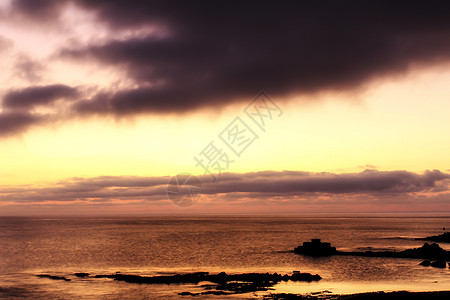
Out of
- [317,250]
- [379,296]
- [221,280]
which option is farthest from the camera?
[317,250]

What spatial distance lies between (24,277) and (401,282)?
57.2 m

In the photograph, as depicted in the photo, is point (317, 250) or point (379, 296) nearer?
point (379, 296)

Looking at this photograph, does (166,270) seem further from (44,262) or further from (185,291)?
(44,262)

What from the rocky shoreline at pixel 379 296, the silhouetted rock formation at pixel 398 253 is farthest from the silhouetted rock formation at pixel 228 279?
the silhouetted rock formation at pixel 398 253

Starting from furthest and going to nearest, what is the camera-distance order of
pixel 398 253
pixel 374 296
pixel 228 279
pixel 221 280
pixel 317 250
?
pixel 317 250 < pixel 398 253 < pixel 228 279 < pixel 221 280 < pixel 374 296

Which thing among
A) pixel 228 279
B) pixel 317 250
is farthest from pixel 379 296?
pixel 317 250

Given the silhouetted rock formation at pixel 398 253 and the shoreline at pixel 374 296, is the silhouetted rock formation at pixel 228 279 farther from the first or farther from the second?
the silhouetted rock formation at pixel 398 253

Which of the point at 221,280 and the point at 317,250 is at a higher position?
the point at 221,280

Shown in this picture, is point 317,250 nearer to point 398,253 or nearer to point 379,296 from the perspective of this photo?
point 398,253

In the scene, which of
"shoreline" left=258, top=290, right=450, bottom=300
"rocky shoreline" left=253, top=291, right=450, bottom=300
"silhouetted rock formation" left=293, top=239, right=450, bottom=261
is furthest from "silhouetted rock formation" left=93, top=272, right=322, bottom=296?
"silhouetted rock formation" left=293, top=239, right=450, bottom=261

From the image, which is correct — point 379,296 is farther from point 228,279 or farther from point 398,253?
point 398,253

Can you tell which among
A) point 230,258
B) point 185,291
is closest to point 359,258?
point 230,258

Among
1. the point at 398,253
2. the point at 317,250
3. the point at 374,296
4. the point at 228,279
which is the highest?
the point at 374,296

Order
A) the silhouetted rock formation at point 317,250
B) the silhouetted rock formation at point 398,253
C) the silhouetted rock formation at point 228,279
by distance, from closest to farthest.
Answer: the silhouetted rock formation at point 228,279, the silhouetted rock formation at point 398,253, the silhouetted rock formation at point 317,250
